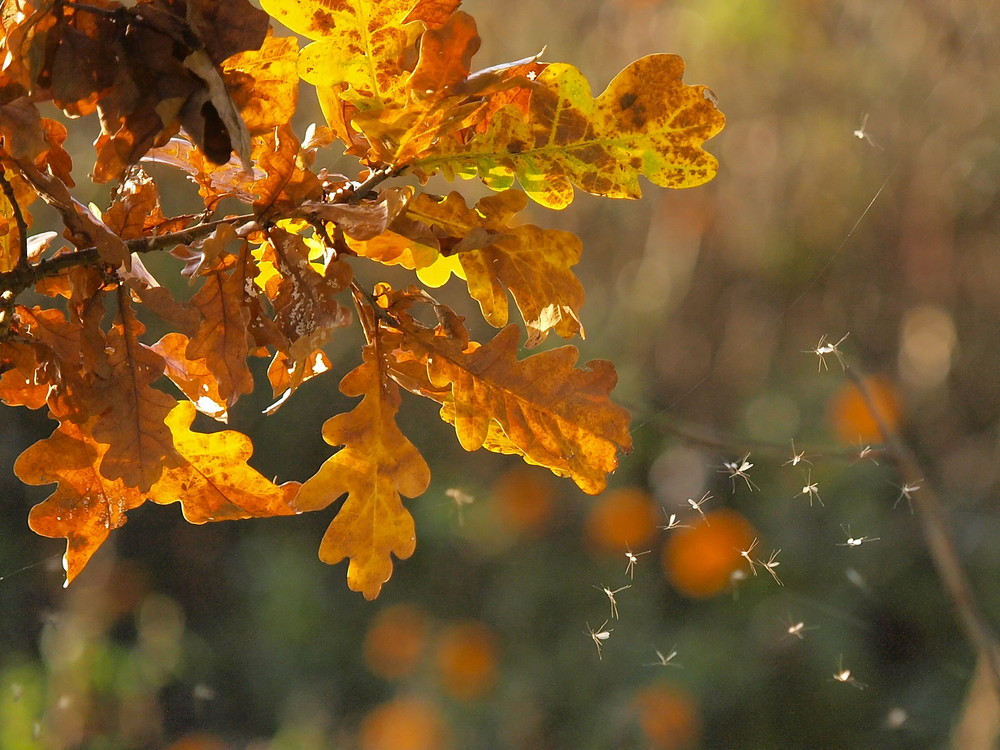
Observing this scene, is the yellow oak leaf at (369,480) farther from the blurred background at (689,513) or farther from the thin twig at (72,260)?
the blurred background at (689,513)

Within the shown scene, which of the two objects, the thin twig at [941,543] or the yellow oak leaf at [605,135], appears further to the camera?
the thin twig at [941,543]

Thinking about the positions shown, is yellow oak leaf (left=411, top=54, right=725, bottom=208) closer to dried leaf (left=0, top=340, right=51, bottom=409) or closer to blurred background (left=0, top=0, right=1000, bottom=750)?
dried leaf (left=0, top=340, right=51, bottom=409)

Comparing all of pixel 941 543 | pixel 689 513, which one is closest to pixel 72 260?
pixel 689 513

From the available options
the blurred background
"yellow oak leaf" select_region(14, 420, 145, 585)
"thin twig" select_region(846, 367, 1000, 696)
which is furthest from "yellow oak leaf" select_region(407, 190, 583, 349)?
"thin twig" select_region(846, 367, 1000, 696)

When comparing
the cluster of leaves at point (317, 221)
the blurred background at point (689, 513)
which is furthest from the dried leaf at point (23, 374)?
the blurred background at point (689, 513)

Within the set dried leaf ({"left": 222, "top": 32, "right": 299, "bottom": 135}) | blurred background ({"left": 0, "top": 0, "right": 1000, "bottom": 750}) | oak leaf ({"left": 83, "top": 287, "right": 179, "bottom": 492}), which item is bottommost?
blurred background ({"left": 0, "top": 0, "right": 1000, "bottom": 750})

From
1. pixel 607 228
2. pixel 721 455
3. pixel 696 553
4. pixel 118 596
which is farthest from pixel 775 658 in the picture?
pixel 118 596

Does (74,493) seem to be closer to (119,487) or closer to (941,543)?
(119,487)
